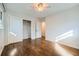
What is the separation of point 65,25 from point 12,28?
3.62 meters

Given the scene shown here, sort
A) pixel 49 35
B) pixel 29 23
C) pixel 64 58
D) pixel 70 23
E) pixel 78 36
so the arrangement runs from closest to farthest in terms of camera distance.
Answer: pixel 64 58, pixel 78 36, pixel 70 23, pixel 49 35, pixel 29 23

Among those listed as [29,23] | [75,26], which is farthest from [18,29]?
[75,26]

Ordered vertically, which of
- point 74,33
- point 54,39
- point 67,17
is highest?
point 67,17

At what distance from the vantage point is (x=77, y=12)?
4668 mm

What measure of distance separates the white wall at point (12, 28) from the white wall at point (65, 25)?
2531mm

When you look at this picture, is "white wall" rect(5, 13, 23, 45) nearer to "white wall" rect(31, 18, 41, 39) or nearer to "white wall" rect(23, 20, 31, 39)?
"white wall" rect(23, 20, 31, 39)

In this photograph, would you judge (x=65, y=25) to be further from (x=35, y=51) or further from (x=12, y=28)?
(x=12, y=28)

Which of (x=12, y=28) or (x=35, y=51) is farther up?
(x=12, y=28)

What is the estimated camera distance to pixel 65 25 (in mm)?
5539

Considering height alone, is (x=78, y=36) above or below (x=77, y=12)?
below

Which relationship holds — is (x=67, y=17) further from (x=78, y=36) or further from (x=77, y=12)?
(x=78, y=36)

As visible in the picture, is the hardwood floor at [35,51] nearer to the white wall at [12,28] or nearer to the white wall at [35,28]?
the white wall at [12,28]

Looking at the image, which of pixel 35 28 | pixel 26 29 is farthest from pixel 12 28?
pixel 35 28

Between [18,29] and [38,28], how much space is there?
2936 mm
